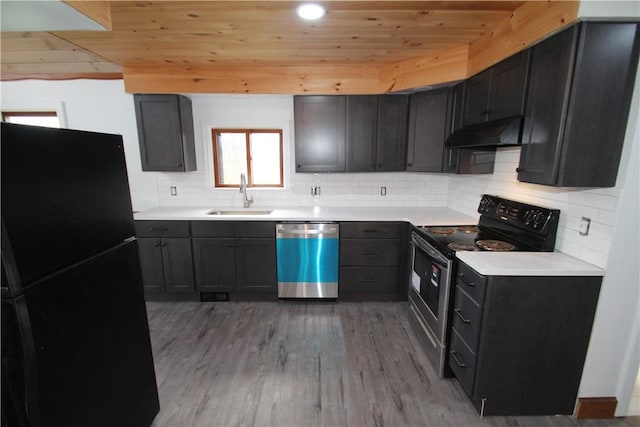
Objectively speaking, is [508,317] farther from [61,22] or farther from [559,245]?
[61,22]

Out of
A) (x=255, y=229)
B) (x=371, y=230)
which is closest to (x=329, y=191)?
(x=371, y=230)

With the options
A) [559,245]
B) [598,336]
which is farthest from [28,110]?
[598,336]

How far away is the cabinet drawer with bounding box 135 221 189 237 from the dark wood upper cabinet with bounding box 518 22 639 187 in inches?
120

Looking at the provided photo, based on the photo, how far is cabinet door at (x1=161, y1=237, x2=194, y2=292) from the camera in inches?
120

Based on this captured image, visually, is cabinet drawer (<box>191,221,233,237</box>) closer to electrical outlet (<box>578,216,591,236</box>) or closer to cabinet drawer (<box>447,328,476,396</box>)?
cabinet drawer (<box>447,328,476,396</box>)

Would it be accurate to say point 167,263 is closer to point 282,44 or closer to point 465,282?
point 282,44

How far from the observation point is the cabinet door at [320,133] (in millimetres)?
3115

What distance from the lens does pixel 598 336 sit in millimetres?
1676

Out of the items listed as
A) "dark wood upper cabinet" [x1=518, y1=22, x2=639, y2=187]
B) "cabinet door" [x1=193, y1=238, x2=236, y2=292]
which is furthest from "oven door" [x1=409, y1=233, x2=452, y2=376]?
"cabinet door" [x1=193, y1=238, x2=236, y2=292]

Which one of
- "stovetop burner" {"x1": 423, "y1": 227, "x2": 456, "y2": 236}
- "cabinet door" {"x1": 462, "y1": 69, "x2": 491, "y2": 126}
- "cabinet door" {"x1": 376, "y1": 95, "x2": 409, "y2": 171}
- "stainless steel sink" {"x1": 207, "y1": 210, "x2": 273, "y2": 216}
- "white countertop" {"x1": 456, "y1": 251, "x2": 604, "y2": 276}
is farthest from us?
"stainless steel sink" {"x1": 207, "y1": 210, "x2": 273, "y2": 216}

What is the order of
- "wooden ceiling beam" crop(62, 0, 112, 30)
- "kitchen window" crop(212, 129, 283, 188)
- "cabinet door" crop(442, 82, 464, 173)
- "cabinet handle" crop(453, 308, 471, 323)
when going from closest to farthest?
"wooden ceiling beam" crop(62, 0, 112, 30) → "cabinet handle" crop(453, 308, 471, 323) → "cabinet door" crop(442, 82, 464, 173) → "kitchen window" crop(212, 129, 283, 188)

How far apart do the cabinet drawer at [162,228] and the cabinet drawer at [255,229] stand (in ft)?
1.80

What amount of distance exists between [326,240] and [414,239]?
886 millimetres

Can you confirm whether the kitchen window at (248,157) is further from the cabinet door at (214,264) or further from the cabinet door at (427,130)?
the cabinet door at (427,130)
